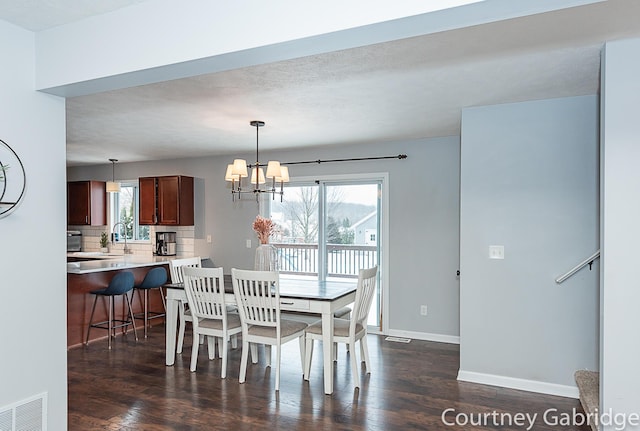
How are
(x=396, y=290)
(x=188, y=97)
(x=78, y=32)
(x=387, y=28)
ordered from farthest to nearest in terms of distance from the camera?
(x=396, y=290)
(x=188, y=97)
(x=78, y=32)
(x=387, y=28)

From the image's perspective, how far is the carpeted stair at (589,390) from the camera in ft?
9.38

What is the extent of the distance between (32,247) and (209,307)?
1955 mm

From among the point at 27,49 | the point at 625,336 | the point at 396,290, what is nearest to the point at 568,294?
the point at 625,336

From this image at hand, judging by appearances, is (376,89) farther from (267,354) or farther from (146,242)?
(146,242)

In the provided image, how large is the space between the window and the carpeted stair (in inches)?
254

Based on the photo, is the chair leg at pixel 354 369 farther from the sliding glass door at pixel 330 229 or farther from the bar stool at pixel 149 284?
the bar stool at pixel 149 284

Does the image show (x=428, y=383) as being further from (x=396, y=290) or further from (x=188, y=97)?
(x=188, y=97)

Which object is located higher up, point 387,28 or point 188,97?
point 188,97

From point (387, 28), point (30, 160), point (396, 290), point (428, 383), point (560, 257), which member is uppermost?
point (387, 28)

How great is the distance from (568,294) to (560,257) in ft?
1.00

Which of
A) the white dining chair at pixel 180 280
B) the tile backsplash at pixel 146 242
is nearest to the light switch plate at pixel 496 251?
the white dining chair at pixel 180 280

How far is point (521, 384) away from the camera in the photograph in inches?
148

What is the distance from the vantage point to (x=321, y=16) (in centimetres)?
170

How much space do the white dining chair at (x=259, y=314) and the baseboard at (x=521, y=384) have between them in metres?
1.56
